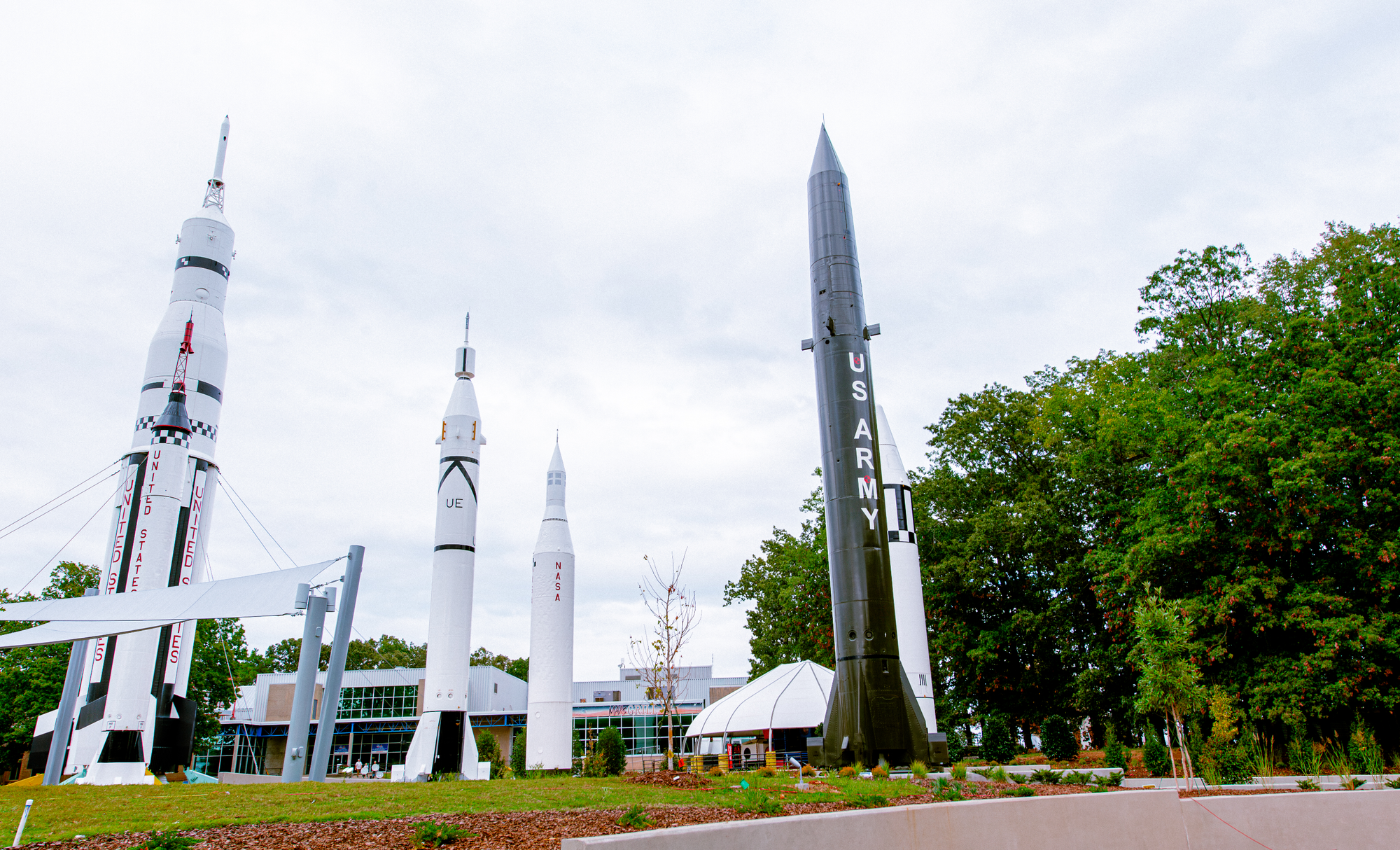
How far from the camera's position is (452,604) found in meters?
25.4

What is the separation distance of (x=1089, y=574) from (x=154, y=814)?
26.8 metres

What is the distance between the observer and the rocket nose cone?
20.3m

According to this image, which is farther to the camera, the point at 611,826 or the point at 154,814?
the point at 154,814

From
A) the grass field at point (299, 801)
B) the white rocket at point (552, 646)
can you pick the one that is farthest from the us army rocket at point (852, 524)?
the white rocket at point (552, 646)

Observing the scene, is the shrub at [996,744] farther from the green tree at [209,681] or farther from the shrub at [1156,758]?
the green tree at [209,681]

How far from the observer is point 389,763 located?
149ft

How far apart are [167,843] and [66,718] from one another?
725 inches

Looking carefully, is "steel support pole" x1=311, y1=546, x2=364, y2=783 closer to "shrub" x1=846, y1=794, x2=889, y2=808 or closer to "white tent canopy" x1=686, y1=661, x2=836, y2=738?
"shrub" x1=846, y1=794, x2=889, y2=808

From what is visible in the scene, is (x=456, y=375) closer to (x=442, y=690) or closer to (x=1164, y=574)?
(x=442, y=690)

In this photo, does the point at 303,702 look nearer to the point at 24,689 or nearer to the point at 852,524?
the point at 852,524

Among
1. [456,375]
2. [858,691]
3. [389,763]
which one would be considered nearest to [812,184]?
[858,691]

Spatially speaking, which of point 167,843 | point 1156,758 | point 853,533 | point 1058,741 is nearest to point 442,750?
point 853,533

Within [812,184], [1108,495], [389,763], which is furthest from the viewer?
[389,763]

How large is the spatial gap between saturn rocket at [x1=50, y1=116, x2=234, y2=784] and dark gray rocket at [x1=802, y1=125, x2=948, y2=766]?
16183 millimetres
